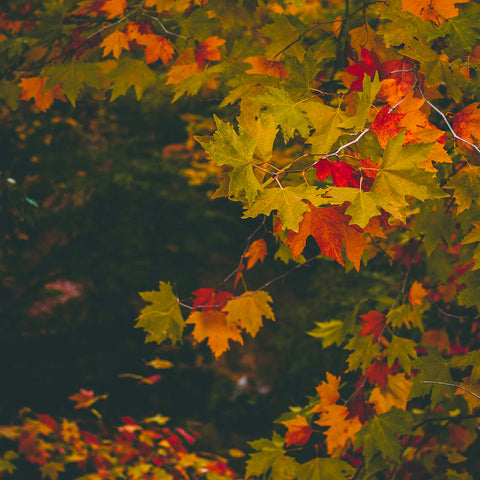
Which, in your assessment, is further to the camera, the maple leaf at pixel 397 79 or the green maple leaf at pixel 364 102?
the maple leaf at pixel 397 79

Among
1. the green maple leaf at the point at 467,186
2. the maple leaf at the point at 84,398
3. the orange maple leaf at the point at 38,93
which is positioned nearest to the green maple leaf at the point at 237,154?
the green maple leaf at the point at 467,186

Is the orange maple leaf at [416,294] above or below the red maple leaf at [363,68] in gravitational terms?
below

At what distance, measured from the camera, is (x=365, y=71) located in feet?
4.73

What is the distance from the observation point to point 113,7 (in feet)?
6.14

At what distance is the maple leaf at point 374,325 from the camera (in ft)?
7.58

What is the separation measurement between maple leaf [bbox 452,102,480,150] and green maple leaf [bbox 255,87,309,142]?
1.60 feet

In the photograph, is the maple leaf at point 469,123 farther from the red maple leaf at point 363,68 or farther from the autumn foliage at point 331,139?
the red maple leaf at point 363,68

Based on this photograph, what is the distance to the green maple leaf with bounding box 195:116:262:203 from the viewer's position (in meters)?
1.15

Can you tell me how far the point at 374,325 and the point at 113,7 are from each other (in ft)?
6.06

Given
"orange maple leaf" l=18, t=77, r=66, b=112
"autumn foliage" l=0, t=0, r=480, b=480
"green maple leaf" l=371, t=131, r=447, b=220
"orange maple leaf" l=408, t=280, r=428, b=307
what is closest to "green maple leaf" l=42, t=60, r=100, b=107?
"autumn foliage" l=0, t=0, r=480, b=480

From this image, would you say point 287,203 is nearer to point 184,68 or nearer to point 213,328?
point 213,328

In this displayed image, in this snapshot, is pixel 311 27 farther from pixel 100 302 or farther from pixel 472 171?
pixel 100 302

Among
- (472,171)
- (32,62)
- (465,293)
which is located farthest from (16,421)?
(472,171)

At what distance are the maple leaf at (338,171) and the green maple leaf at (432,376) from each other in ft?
4.08
